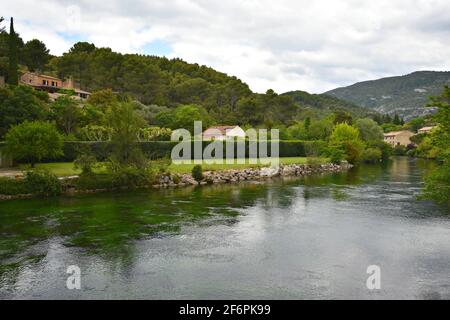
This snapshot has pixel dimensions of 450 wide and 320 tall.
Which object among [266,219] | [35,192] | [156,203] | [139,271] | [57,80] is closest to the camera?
[139,271]

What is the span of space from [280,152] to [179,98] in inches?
1547

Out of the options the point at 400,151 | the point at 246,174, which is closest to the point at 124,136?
the point at 246,174

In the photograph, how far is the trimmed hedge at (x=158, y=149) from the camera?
121 ft

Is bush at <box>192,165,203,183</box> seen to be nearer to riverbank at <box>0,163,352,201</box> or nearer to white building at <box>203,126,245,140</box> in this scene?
riverbank at <box>0,163,352,201</box>

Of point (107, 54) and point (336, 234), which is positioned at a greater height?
point (107, 54)

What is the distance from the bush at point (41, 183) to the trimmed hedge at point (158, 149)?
5.87m

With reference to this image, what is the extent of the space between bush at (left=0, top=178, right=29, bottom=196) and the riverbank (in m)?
A: 0.23

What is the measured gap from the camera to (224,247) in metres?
15.7

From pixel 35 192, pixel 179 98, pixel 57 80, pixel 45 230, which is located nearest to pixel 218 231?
pixel 45 230

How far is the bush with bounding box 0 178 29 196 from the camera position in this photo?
25609 mm

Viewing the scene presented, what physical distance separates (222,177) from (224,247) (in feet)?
66.5
